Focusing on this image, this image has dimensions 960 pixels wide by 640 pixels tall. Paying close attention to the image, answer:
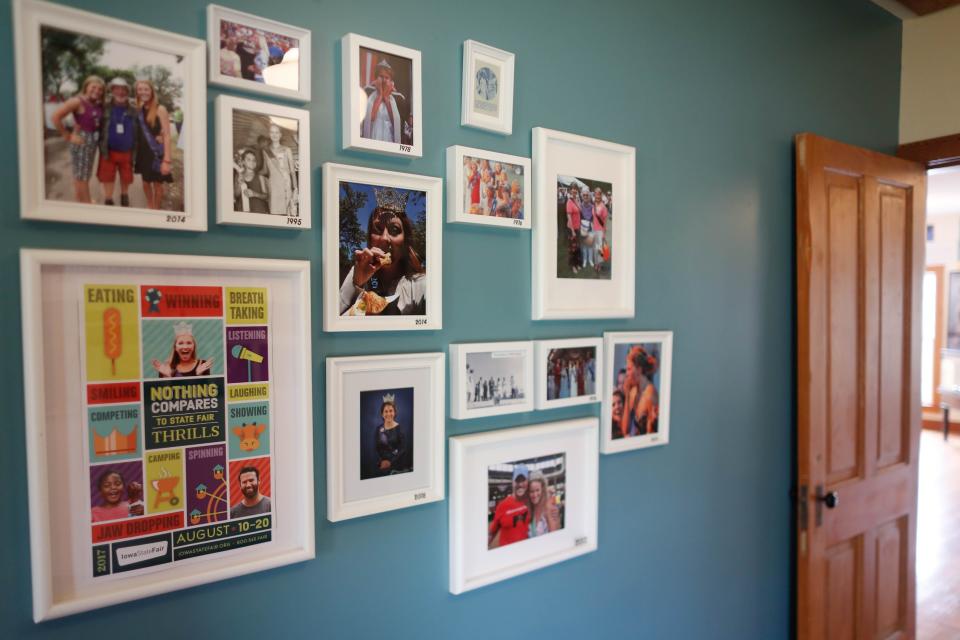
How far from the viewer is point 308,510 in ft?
3.77

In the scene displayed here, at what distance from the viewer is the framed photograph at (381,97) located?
1.17 m

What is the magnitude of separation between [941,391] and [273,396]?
27.6ft

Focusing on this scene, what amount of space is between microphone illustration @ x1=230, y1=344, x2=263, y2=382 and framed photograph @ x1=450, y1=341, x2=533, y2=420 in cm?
41

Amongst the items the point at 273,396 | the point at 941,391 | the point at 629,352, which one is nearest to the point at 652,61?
the point at 629,352

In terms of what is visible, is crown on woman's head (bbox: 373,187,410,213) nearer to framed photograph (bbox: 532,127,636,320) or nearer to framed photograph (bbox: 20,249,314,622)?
framed photograph (bbox: 20,249,314,622)

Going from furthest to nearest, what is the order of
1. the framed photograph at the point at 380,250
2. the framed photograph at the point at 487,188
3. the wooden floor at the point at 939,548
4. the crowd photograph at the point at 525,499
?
the wooden floor at the point at 939,548 → the crowd photograph at the point at 525,499 → the framed photograph at the point at 487,188 → the framed photograph at the point at 380,250

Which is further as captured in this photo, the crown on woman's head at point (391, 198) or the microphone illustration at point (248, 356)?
the crown on woman's head at point (391, 198)

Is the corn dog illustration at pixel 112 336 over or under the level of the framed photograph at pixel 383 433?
over

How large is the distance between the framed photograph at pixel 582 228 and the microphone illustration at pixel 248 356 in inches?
25.6

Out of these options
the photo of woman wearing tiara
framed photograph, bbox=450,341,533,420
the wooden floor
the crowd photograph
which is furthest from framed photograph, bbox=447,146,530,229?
the wooden floor

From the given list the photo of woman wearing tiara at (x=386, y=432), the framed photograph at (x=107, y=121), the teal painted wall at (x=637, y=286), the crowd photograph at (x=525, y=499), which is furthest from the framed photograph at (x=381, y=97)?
the crowd photograph at (x=525, y=499)

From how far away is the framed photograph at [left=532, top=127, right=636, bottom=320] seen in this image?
58.4 inches

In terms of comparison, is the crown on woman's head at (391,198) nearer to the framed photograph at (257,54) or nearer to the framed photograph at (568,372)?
the framed photograph at (257,54)

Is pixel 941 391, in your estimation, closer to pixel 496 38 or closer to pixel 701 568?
pixel 701 568
